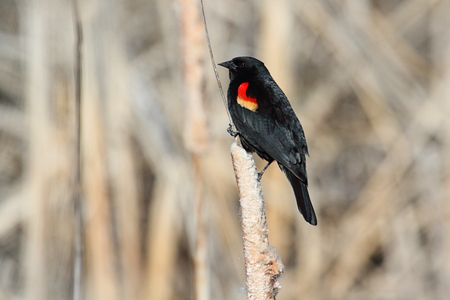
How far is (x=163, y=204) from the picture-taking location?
6.49 ft

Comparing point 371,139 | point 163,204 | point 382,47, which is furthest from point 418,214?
point 163,204

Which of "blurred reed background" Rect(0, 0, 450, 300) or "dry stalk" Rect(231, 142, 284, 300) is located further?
"blurred reed background" Rect(0, 0, 450, 300)

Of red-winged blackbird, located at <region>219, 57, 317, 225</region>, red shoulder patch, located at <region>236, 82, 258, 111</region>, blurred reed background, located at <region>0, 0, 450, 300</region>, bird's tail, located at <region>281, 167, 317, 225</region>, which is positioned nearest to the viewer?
bird's tail, located at <region>281, 167, 317, 225</region>

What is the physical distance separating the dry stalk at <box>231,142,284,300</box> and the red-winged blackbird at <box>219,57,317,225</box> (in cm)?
32

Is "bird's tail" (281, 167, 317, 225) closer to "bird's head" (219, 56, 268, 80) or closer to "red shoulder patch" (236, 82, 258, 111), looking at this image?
"red shoulder patch" (236, 82, 258, 111)

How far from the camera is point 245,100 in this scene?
1.32 meters

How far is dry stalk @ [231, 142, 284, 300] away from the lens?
31.0 inches

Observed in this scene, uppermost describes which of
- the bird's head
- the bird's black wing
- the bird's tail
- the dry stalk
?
the bird's head

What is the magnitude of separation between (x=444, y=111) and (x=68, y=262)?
6.36 feet

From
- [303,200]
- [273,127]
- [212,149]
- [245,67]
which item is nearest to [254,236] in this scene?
[303,200]

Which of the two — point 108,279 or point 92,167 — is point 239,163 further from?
point 108,279

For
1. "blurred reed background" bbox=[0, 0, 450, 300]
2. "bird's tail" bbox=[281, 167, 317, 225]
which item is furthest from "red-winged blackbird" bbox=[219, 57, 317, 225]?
"blurred reed background" bbox=[0, 0, 450, 300]

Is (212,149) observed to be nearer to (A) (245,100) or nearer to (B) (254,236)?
(A) (245,100)

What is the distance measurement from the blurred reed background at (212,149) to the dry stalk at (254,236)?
0.76m
